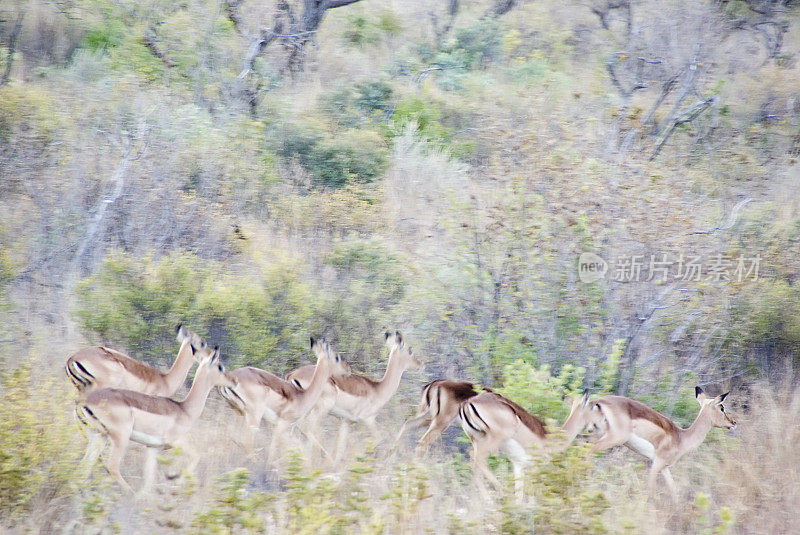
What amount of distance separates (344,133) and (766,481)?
27.3 feet

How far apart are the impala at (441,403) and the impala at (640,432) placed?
1074 mm

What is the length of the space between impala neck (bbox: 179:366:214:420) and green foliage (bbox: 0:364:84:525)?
2.94 feet

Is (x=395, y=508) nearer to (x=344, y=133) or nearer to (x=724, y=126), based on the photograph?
(x=344, y=133)

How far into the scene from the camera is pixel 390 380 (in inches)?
314

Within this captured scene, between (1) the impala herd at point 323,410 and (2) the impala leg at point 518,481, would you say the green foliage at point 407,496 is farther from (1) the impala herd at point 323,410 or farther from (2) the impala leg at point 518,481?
(1) the impala herd at point 323,410

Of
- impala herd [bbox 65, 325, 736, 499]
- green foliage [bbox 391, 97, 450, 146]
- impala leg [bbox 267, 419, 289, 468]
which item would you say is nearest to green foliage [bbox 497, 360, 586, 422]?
impala herd [bbox 65, 325, 736, 499]

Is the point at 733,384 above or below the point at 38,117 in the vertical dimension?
below

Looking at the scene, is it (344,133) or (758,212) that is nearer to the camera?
(758,212)

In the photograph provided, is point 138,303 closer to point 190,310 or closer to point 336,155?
point 190,310

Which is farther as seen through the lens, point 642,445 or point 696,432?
point 696,432

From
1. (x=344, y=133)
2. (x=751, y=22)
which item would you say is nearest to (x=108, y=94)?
(x=344, y=133)

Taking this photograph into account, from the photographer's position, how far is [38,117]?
37.8ft

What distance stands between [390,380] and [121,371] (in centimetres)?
247

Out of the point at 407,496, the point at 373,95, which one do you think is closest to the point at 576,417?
the point at 407,496
